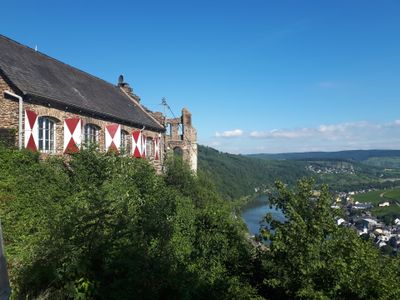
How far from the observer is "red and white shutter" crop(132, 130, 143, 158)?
837 inches

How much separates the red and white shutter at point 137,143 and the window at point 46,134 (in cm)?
596

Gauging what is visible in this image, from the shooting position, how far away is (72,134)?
15.8 meters

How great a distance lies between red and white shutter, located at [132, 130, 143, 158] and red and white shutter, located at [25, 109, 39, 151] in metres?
7.35

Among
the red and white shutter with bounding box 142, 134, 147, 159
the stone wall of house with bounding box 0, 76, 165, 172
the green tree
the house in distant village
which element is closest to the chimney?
Answer: the house in distant village

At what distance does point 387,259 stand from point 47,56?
1807 centimetres

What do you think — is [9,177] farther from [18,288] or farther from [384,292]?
[384,292]

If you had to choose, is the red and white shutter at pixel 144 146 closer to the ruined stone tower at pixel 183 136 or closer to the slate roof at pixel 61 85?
the slate roof at pixel 61 85

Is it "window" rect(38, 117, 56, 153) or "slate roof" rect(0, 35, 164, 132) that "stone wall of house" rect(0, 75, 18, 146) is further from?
"window" rect(38, 117, 56, 153)

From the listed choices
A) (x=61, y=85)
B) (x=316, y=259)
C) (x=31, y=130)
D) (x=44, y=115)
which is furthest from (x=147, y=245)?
(x=61, y=85)

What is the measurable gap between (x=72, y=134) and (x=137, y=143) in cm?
607

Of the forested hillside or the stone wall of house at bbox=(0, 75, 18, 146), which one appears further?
the forested hillside

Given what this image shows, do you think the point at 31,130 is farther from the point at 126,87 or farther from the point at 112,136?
the point at 126,87

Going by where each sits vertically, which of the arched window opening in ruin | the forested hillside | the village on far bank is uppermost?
the arched window opening in ruin

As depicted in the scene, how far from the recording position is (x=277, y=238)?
39.2 ft
